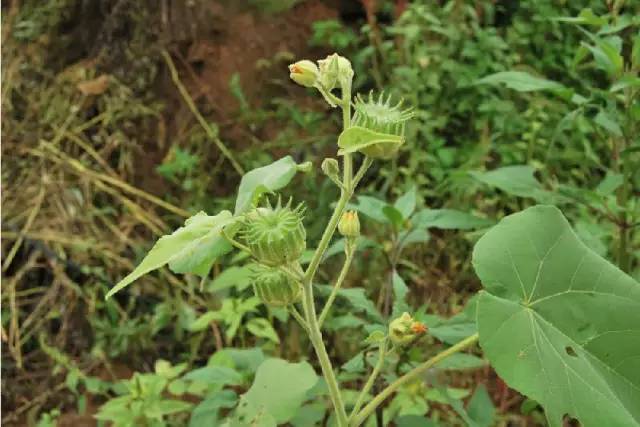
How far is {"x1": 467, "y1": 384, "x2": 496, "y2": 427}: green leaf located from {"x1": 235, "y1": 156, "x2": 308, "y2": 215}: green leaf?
49 centimetres

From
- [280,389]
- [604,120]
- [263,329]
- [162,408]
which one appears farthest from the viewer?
[263,329]

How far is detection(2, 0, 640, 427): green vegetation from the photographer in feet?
3.92

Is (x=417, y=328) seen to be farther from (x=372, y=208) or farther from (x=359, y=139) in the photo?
(x=372, y=208)

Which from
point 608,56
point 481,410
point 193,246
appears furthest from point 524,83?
point 193,246

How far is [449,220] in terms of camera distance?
1280mm

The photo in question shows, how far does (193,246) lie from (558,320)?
0.34 metres

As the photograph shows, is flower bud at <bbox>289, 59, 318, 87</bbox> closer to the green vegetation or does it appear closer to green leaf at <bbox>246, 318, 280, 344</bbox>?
the green vegetation

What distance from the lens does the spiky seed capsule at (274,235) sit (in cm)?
81

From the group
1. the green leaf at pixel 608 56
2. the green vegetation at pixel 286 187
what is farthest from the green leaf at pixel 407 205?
the green leaf at pixel 608 56

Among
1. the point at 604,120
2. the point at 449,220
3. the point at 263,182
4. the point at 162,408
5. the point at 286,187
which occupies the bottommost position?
the point at 286,187

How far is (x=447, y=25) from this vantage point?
230cm

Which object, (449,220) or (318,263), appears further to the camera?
(449,220)

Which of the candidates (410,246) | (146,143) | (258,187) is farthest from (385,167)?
(258,187)

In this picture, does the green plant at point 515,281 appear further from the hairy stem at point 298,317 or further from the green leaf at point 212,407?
the green leaf at point 212,407
